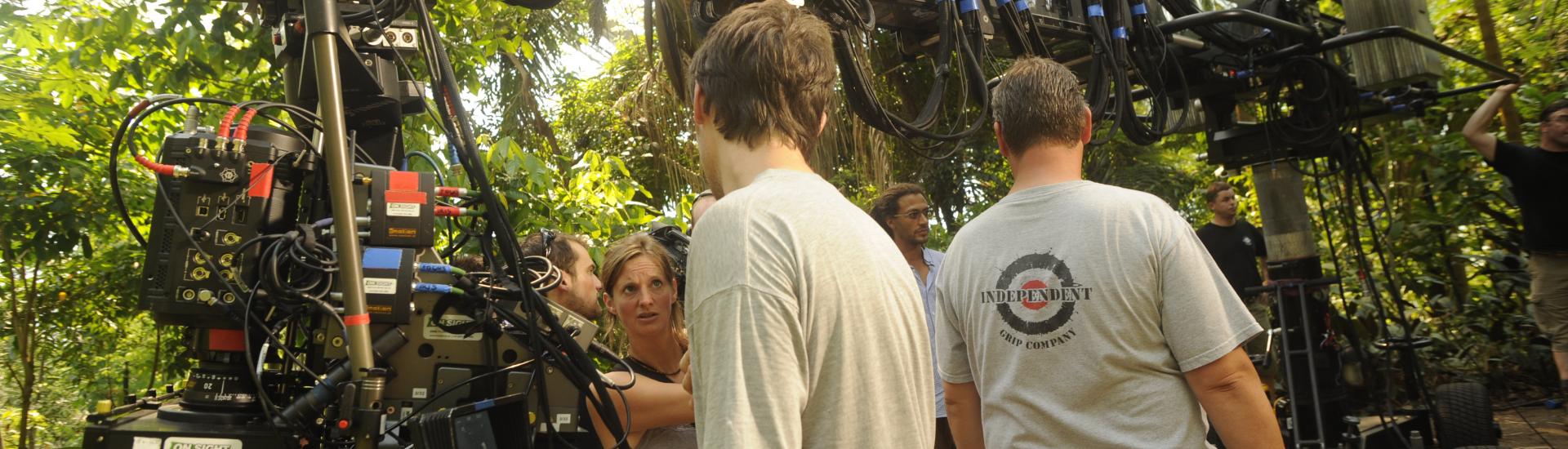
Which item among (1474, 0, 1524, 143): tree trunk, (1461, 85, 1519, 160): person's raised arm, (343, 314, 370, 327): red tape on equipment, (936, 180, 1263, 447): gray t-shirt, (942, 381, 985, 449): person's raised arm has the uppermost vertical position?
(1474, 0, 1524, 143): tree trunk

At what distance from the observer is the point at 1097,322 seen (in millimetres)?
1981

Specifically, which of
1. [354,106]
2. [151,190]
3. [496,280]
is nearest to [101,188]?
[151,190]

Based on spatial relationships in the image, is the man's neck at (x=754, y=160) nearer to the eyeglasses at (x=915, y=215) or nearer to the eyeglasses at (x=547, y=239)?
the eyeglasses at (x=547, y=239)

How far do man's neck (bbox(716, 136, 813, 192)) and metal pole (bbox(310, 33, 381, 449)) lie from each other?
98cm

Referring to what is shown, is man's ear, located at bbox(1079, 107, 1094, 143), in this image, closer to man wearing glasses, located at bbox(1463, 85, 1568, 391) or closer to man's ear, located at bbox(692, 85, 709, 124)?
man's ear, located at bbox(692, 85, 709, 124)

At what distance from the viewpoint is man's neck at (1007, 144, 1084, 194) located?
7.05 ft

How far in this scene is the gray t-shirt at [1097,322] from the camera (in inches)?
76.1

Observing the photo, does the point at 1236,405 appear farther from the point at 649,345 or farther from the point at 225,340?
the point at 225,340

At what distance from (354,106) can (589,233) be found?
7.83ft

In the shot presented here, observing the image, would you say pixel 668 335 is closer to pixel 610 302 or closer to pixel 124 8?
pixel 610 302

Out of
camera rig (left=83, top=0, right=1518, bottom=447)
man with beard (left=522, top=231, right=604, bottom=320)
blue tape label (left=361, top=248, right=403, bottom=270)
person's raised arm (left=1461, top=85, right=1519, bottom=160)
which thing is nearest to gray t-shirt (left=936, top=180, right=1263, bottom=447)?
camera rig (left=83, top=0, right=1518, bottom=447)

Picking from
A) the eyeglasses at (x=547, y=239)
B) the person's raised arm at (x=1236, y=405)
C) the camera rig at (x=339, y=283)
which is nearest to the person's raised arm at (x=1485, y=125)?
the person's raised arm at (x=1236, y=405)

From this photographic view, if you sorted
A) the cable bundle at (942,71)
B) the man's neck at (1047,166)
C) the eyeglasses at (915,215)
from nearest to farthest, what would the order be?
1. the man's neck at (1047,166)
2. the cable bundle at (942,71)
3. the eyeglasses at (915,215)

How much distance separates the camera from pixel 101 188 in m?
5.14
